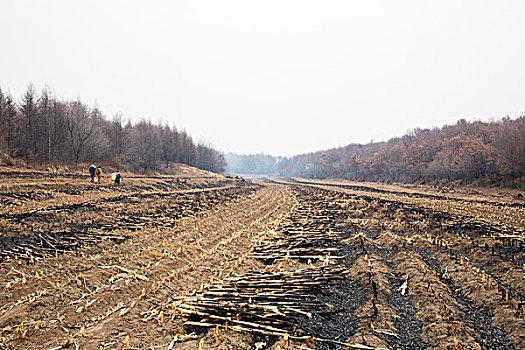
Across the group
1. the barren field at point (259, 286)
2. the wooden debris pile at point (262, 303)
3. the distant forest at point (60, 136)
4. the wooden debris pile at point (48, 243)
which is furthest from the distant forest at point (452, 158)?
the distant forest at point (60, 136)

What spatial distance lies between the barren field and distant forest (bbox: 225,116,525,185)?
81.3ft

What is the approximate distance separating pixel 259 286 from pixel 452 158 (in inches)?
1638

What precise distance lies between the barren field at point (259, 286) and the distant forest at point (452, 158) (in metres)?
24.8

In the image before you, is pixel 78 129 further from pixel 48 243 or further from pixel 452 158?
pixel 452 158

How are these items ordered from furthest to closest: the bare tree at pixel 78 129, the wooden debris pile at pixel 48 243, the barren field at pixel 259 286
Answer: the bare tree at pixel 78 129, the wooden debris pile at pixel 48 243, the barren field at pixel 259 286

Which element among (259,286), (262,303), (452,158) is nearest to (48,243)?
(259,286)

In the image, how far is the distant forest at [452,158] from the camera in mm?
30375

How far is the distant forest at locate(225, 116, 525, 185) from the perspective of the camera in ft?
99.7

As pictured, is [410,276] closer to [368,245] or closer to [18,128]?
[368,245]

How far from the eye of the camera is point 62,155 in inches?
1348

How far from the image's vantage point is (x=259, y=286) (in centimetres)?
569

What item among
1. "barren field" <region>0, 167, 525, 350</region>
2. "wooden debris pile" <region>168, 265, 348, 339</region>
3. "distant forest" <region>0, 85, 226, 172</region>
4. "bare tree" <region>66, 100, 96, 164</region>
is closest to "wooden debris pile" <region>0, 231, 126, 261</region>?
"barren field" <region>0, 167, 525, 350</region>

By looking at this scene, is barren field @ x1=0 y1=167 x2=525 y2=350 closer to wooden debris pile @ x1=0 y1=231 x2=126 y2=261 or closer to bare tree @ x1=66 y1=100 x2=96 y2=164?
wooden debris pile @ x1=0 y1=231 x2=126 y2=261

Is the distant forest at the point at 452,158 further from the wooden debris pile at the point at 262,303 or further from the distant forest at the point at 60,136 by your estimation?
the distant forest at the point at 60,136
